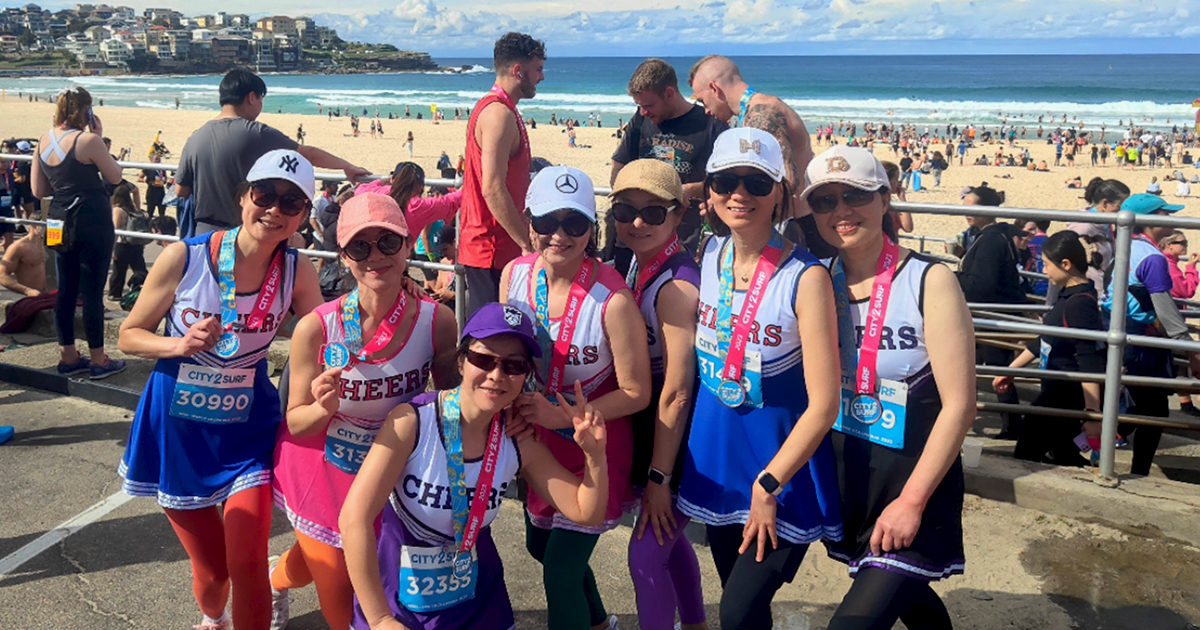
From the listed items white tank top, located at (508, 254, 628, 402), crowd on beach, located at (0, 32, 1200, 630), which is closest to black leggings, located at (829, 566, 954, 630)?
crowd on beach, located at (0, 32, 1200, 630)

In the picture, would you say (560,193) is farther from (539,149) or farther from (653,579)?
(539,149)

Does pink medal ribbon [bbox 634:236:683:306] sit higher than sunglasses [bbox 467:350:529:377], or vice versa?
pink medal ribbon [bbox 634:236:683:306]

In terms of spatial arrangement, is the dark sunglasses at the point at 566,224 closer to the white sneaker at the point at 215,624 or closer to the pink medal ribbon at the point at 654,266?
the pink medal ribbon at the point at 654,266

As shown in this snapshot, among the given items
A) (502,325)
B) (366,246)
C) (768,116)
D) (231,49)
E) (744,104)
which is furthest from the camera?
(231,49)

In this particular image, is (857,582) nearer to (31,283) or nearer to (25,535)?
(25,535)

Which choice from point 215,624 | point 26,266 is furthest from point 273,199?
point 26,266

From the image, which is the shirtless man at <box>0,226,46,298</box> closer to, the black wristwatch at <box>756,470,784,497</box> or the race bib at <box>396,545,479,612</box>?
the race bib at <box>396,545,479,612</box>

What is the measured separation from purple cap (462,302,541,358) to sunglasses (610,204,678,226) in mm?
629

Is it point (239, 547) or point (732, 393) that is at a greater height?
point (732, 393)

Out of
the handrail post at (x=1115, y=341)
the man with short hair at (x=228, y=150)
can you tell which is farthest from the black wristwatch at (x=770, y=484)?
the man with short hair at (x=228, y=150)

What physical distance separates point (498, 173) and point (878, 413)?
7.59 feet

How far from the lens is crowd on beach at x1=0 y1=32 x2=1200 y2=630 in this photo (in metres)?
2.62

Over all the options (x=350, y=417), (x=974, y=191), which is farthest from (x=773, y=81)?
(x=350, y=417)

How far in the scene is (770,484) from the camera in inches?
106
